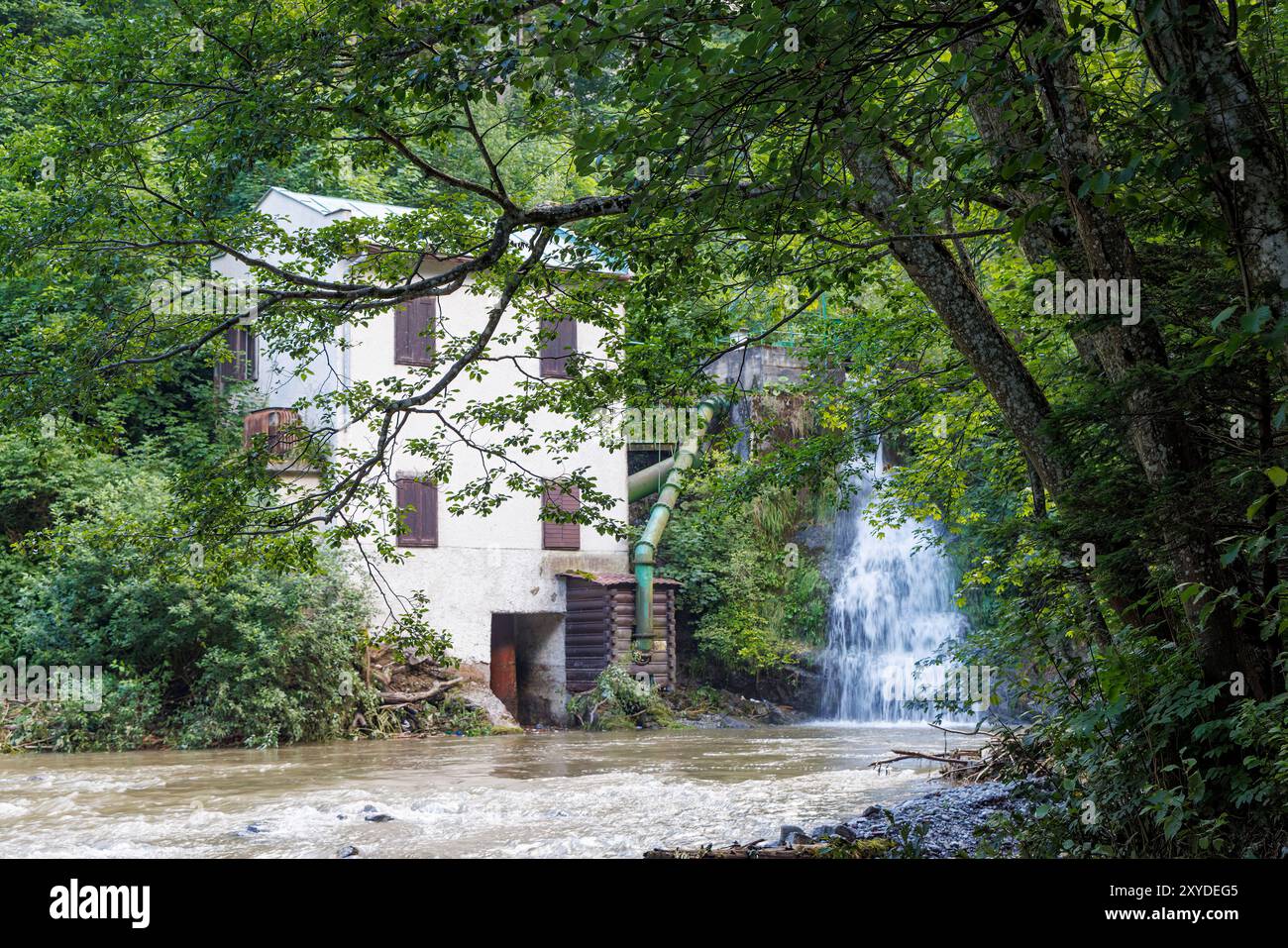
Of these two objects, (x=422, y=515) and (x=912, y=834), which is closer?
(x=912, y=834)

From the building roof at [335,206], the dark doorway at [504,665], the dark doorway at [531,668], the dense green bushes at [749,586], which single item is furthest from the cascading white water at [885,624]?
the building roof at [335,206]

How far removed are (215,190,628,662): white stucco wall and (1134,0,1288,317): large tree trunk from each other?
617 inches

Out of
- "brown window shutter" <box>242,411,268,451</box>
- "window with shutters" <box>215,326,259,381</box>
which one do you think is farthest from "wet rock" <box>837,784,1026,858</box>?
"window with shutters" <box>215,326,259,381</box>

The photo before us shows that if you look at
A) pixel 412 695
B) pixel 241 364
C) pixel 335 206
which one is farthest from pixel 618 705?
pixel 335 206

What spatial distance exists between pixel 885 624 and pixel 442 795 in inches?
462

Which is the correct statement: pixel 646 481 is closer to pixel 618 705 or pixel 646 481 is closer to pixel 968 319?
pixel 618 705

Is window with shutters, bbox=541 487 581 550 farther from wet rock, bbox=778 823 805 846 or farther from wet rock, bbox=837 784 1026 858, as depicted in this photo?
wet rock, bbox=778 823 805 846

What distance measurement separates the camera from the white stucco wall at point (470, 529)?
19.7 metres

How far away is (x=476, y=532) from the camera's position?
67.5ft

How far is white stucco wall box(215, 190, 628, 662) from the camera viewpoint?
19.7 m

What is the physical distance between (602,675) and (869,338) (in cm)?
1180

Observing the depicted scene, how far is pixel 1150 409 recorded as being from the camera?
17.0ft
